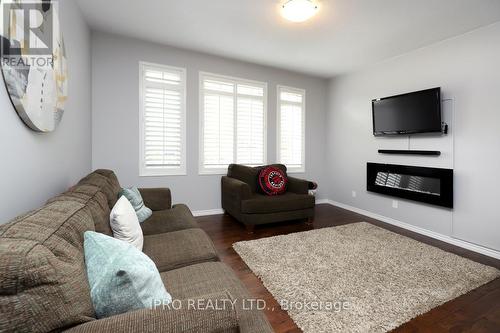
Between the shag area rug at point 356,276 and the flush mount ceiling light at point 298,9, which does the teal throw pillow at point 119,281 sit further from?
the flush mount ceiling light at point 298,9

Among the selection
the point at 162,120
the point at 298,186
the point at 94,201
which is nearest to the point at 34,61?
the point at 94,201

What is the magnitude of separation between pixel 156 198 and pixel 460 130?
12.6ft

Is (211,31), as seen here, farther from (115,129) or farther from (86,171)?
(86,171)

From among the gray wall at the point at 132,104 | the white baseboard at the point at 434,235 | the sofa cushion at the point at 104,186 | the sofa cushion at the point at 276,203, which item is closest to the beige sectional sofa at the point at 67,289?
the sofa cushion at the point at 104,186

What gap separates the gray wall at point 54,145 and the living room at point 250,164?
19mm

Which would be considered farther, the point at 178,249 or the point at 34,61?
the point at 178,249

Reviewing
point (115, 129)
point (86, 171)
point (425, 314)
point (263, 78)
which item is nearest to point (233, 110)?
point (263, 78)

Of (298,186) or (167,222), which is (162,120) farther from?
(298,186)

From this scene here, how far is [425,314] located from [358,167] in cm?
302

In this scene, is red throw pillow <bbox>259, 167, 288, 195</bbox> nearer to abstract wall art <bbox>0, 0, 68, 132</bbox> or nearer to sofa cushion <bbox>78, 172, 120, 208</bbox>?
sofa cushion <bbox>78, 172, 120, 208</bbox>

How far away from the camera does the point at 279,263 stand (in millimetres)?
2375

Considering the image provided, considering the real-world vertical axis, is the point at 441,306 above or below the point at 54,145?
below

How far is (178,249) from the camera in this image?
1.66 meters

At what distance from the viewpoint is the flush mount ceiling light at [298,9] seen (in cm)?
235
